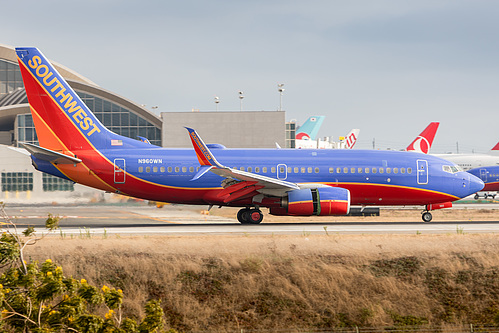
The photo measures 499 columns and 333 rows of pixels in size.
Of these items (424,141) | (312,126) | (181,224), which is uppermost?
(312,126)

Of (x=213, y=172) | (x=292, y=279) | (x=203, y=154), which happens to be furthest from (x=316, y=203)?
(x=292, y=279)

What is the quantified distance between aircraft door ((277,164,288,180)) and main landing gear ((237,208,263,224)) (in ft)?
6.87

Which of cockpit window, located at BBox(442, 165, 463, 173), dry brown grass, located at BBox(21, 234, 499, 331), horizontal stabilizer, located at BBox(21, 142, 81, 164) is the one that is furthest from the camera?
cockpit window, located at BBox(442, 165, 463, 173)

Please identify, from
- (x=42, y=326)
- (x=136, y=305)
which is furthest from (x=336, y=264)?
(x=42, y=326)

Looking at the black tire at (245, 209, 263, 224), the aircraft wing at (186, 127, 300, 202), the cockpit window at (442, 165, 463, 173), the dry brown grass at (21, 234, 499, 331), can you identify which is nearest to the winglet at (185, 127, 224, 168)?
the aircraft wing at (186, 127, 300, 202)

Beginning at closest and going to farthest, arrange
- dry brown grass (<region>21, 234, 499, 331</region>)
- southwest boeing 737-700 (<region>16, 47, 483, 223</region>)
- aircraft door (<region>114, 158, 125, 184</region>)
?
dry brown grass (<region>21, 234, 499, 331</region>) < southwest boeing 737-700 (<region>16, 47, 483, 223</region>) < aircraft door (<region>114, 158, 125, 184</region>)

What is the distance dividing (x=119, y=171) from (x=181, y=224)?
433 cm

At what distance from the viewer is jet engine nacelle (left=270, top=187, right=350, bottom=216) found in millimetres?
26719

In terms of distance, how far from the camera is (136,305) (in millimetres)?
17859

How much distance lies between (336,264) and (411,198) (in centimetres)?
1211

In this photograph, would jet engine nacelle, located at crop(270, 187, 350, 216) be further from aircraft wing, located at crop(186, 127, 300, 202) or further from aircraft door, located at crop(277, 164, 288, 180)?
aircraft door, located at crop(277, 164, 288, 180)

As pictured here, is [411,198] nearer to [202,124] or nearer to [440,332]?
[440,332]

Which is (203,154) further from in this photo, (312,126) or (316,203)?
(312,126)

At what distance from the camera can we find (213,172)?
26938mm
